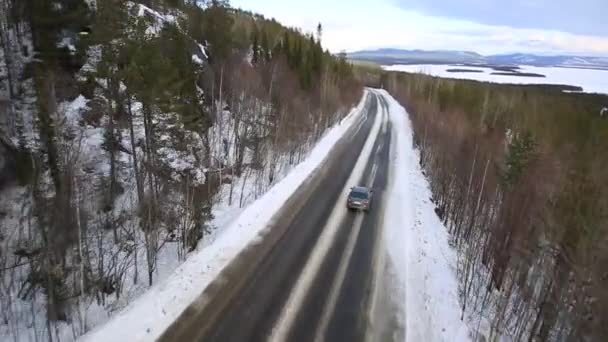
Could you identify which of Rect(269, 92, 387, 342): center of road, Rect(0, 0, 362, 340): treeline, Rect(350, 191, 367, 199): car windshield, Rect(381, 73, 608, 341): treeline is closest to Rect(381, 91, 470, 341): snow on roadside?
Rect(381, 73, 608, 341): treeline

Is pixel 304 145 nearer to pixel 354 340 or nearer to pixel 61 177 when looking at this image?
pixel 61 177

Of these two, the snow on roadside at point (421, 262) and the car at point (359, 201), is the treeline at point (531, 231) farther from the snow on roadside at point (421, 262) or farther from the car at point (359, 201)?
the car at point (359, 201)

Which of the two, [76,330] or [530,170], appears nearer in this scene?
[76,330]

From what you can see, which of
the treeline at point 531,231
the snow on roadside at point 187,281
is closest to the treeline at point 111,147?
the snow on roadside at point 187,281

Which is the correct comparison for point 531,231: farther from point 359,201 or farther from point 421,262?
point 359,201

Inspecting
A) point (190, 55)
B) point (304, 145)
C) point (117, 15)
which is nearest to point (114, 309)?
point (117, 15)

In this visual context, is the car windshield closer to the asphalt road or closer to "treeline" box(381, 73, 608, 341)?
the asphalt road

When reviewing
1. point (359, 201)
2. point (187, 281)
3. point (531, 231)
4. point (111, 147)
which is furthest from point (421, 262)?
point (111, 147)
